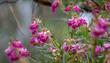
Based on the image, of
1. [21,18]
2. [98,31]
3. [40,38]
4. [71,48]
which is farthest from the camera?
[21,18]

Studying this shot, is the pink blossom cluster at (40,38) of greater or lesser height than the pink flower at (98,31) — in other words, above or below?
below

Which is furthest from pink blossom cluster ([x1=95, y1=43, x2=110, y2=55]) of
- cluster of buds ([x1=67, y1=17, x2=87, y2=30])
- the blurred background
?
the blurred background

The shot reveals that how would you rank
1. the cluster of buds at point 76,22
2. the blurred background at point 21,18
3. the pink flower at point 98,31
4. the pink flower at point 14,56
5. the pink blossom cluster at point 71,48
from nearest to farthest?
the pink flower at point 98,31 < the pink flower at point 14,56 < the pink blossom cluster at point 71,48 < the cluster of buds at point 76,22 < the blurred background at point 21,18

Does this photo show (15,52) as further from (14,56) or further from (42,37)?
(42,37)

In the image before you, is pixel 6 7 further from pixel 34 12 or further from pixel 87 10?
pixel 87 10

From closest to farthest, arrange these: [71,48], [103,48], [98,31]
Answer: [98,31], [103,48], [71,48]

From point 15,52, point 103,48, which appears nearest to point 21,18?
point 103,48

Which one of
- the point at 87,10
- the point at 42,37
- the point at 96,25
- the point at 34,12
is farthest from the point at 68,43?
the point at 34,12

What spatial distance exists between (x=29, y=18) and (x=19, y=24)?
150mm

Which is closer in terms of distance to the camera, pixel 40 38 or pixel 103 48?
pixel 103 48

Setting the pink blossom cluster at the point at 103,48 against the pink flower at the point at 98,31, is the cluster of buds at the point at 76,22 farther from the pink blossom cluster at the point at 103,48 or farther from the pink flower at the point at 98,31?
the pink flower at the point at 98,31

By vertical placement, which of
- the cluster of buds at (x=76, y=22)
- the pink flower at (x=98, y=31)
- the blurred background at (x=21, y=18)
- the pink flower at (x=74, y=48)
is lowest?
the blurred background at (x=21, y=18)

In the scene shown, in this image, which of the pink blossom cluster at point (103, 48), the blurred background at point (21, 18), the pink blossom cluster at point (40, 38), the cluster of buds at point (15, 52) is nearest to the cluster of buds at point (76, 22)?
the pink blossom cluster at point (40, 38)

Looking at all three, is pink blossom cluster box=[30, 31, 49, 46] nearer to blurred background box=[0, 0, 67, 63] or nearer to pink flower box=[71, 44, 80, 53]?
→ pink flower box=[71, 44, 80, 53]
